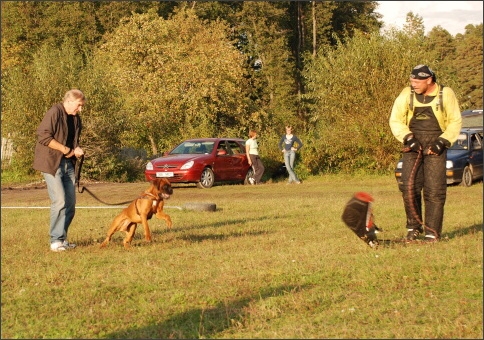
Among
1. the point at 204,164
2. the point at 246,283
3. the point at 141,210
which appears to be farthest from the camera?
the point at 204,164

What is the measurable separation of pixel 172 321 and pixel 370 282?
217cm

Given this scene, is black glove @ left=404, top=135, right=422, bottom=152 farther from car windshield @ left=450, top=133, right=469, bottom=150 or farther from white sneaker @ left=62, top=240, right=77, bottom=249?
car windshield @ left=450, top=133, right=469, bottom=150

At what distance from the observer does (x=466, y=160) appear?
2488 centimetres

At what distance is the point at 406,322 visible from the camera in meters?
6.22

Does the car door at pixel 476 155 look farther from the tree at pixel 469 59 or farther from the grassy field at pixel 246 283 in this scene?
the tree at pixel 469 59

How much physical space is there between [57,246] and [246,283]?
11.7 ft

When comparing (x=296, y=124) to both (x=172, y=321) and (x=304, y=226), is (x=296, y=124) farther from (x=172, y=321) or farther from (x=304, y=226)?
(x=172, y=321)

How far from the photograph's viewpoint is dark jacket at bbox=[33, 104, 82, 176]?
1040cm

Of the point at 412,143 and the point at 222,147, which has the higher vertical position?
the point at 412,143

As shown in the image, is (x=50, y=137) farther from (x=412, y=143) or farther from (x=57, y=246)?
(x=412, y=143)

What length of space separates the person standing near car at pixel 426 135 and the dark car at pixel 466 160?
1315cm

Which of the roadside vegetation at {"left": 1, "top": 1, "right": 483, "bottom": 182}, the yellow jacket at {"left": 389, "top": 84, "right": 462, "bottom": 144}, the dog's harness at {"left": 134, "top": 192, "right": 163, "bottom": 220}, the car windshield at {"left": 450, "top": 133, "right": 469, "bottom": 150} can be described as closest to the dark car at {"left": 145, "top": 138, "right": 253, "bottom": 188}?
the roadside vegetation at {"left": 1, "top": 1, "right": 483, "bottom": 182}

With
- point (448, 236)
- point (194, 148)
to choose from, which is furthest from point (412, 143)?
point (194, 148)

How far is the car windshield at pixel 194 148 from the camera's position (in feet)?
90.8
